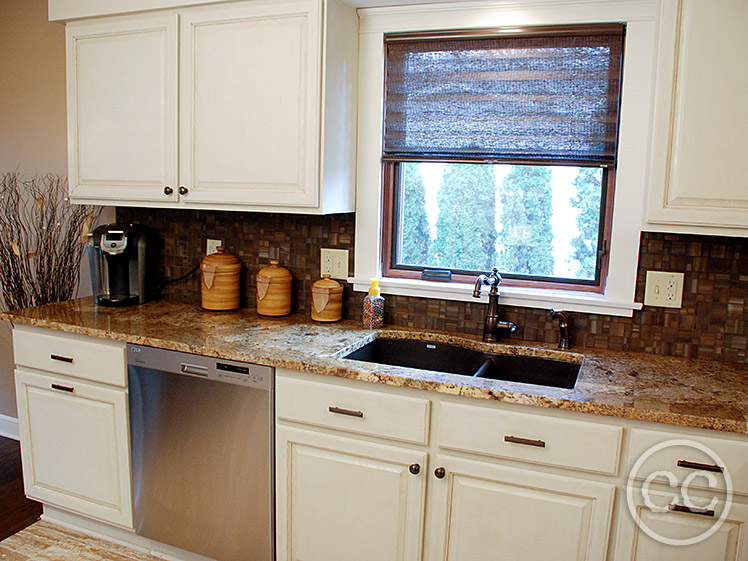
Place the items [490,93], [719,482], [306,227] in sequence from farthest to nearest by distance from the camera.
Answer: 1. [306,227]
2. [490,93]
3. [719,482]

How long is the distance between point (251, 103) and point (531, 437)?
1.52 meters

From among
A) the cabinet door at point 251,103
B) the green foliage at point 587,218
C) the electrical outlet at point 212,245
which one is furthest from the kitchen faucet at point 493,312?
the electrical outlet at point 212,245

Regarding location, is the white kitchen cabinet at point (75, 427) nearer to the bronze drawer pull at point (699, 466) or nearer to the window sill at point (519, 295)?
the window sill at point (519, 295)

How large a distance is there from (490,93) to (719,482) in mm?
1462

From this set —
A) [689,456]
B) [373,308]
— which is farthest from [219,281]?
[689,456]

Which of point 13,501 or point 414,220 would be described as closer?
point 414,220

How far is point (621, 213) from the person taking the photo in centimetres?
223

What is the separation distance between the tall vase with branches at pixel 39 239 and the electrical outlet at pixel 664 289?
7.89 feet

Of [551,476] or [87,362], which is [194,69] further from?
[551,476]

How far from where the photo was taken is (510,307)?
94.7 inches

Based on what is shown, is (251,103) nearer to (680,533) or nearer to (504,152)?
(504,152)

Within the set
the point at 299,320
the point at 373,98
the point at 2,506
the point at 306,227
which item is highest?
the point at 373,98

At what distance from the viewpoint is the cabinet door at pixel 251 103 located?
7.50 ft

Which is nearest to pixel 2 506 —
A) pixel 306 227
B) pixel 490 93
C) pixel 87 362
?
pixel 87 362
